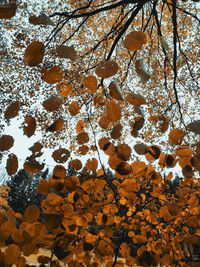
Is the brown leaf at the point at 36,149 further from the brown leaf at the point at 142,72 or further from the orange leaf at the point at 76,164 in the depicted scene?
the brown leaf at the point at 142,72

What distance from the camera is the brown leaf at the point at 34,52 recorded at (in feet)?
2.10

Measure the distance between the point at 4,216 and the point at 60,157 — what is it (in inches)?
15.1

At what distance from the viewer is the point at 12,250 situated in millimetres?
607

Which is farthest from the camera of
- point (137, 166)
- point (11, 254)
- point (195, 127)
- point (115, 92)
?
point (137, 166)

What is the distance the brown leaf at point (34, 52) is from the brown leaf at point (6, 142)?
1.29 ft

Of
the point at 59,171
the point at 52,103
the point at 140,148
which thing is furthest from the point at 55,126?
the point at 140,148

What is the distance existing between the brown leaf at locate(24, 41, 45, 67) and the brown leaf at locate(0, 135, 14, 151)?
0.39 metres

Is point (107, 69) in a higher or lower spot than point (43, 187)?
higher

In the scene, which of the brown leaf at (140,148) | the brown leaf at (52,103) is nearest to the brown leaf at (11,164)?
the brown leaf at (52,103)

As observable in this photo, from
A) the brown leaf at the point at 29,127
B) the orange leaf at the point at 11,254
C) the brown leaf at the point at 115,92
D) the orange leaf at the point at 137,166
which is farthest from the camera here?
the orange leaf at the point at 137,166

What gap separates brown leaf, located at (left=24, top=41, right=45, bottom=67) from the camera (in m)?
0.64

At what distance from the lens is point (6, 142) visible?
0.78 metres

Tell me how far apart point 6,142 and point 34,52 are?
1.48 feet

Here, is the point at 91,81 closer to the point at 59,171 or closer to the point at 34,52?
the point at 34,52
